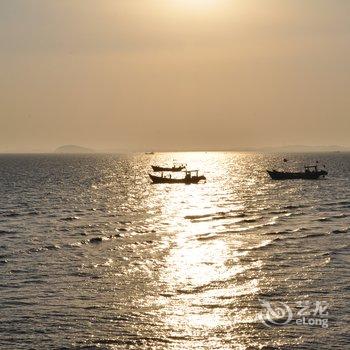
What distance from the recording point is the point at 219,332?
32.9 metres

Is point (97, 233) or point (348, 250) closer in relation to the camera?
point (348, 250)

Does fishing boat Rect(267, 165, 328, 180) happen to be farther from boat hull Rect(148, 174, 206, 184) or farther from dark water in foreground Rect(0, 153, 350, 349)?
dark water in foreground Rect(0, 153, 350, 349)

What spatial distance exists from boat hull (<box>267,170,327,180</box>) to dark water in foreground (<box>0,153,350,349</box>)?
80266 mm

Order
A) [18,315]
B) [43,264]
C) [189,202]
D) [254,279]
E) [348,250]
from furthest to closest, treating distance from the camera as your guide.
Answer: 1. [189,202]
2. [348,250]
3. [43,264]
4. [254,279]
5. [18,315]

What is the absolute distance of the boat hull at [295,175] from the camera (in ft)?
551

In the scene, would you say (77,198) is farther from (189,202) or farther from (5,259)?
(5,259)

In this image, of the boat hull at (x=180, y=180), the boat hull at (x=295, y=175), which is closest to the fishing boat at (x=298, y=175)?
the boat hull at (x=295, y=175)

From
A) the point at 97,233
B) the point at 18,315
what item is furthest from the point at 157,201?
the point at 18,315

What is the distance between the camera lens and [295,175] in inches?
6742

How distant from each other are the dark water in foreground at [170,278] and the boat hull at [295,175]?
80266 millimetres

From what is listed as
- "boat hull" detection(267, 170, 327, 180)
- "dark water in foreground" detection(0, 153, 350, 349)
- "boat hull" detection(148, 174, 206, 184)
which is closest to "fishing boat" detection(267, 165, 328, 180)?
"boat hull" detection(267, 170, 327, 180)

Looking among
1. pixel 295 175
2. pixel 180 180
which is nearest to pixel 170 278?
pixel 180 180

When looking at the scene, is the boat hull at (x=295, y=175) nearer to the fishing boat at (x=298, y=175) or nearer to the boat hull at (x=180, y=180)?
the fishing boat at (x=298, y=175)

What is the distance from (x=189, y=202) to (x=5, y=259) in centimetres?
5980
